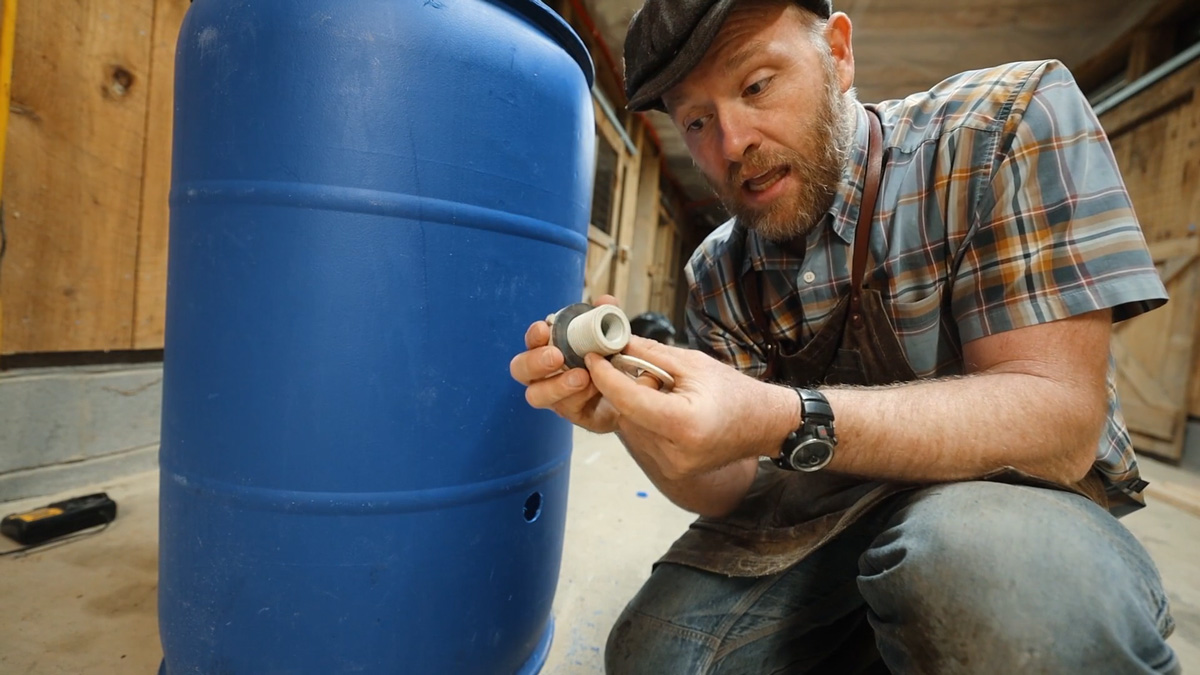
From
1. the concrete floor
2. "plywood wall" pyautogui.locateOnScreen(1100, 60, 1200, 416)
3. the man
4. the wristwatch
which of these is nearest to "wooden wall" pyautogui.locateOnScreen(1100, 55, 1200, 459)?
"plywood wall" pyautogui.locateOnScreen(1100, 60, 1200, 416)

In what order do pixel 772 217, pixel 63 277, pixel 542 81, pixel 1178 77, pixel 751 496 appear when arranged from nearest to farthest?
pixel 542 81 < pixel 772 217 < pixel 751 496 < pixel 63 277 < pixel 1178 77

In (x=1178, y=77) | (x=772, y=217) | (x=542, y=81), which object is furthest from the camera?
(x=1178, y=77)

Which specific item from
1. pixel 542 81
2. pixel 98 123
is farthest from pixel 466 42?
pixel 98 123

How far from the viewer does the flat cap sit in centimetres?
83

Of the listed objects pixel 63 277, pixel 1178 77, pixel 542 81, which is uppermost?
pixel 1178 77

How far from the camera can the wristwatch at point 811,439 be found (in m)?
0.65

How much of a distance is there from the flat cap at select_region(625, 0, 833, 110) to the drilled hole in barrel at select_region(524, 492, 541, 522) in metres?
0.70

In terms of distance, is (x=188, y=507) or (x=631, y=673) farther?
(x=631, y=673)

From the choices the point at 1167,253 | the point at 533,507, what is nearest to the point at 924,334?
the point at 533,507

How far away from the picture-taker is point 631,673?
0.88 m

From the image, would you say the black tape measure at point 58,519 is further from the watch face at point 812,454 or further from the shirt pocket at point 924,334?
the shirt pocket at point 924,334

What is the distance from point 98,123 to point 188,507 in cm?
118

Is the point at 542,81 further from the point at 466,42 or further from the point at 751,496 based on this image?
the point at 751,496

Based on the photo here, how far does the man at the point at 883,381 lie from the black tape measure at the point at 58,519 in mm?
1206
